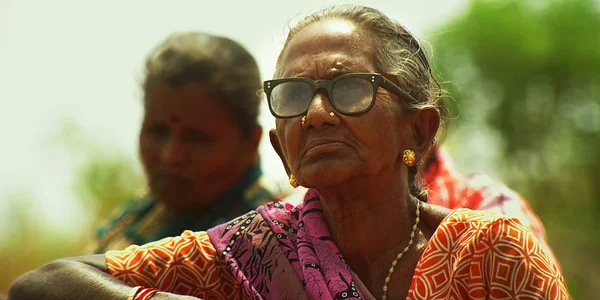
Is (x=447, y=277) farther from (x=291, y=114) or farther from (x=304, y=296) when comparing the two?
(x=291, y=114)

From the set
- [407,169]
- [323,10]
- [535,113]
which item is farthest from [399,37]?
[535,113]

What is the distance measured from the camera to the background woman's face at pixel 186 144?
15.7 feet

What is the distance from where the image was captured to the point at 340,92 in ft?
9.49

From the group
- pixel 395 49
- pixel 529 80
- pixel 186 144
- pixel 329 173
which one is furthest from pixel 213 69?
pixel 529 80

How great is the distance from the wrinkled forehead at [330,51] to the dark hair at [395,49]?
0.05 meters

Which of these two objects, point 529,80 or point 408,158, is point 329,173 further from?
point 529,80

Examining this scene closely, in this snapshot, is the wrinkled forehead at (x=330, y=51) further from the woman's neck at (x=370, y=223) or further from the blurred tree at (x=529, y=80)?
the blurred tree at (x=529, y=80)

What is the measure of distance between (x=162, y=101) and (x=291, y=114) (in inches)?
A: 81.2

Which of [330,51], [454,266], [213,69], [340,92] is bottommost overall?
[454,266]

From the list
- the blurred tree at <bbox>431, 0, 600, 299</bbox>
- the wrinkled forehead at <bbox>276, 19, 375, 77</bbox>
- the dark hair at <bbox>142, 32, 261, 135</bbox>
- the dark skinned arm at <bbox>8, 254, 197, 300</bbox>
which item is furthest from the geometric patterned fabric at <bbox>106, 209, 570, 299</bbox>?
the blurred tree at <bbox>431, 0, 600, 299</bbox>

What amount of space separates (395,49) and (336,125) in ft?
1.50

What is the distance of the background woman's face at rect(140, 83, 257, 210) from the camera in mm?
4793

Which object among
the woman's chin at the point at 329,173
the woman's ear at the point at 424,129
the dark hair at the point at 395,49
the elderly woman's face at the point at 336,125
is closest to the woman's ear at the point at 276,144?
the elderly woman's face at the point at 336,125

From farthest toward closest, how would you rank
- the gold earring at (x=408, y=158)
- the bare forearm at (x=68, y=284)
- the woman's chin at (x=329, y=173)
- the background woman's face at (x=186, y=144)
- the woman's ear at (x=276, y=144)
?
the background woman's face at (x=186, y=144) < the woman's ear at (x=276, y=144) < the gold earring at (x=408, y=158) < the bare forearm at (x=68, y=284) < the woman's chin at (x=329, y=173)
